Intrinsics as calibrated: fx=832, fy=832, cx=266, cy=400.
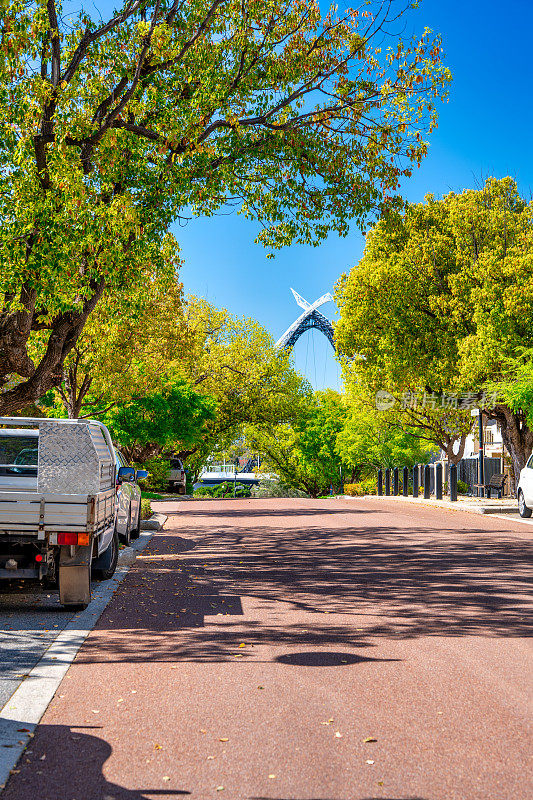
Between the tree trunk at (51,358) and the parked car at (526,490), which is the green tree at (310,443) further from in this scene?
the tree trunk at (51,358)

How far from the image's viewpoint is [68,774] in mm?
4121

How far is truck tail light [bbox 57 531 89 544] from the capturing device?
800 centimetres

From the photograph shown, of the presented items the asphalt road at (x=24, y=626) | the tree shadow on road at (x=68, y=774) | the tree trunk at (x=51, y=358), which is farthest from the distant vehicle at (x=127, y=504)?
the tree shadow on road at (x=68, y=774)

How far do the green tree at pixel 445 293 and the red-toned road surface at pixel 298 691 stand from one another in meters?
17.9

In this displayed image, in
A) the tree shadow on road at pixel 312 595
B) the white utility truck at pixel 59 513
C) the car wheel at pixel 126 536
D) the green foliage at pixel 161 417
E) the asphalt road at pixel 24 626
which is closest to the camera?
the asphalt road at pixel 24 626

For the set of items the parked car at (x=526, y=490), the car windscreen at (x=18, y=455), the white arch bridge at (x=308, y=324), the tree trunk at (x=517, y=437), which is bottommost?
the parked car at (x=526, y=490)

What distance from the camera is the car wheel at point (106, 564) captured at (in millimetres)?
10391

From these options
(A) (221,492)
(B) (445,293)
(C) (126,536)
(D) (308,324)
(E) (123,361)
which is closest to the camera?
(C) (126,536)

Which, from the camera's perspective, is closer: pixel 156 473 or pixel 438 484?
pixel 438 484

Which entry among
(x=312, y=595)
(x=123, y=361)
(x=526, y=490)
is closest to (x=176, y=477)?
(x=123, y=361)

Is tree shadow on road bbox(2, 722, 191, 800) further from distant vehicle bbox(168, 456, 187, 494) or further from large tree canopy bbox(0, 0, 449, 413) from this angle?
distant vehicle bbox(168, 456, 187, 494)

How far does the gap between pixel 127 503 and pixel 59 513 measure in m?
6.49

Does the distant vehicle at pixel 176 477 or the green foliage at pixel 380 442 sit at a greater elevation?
the green foliage at pixel 380 442

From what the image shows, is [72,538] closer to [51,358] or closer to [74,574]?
[74,574]
